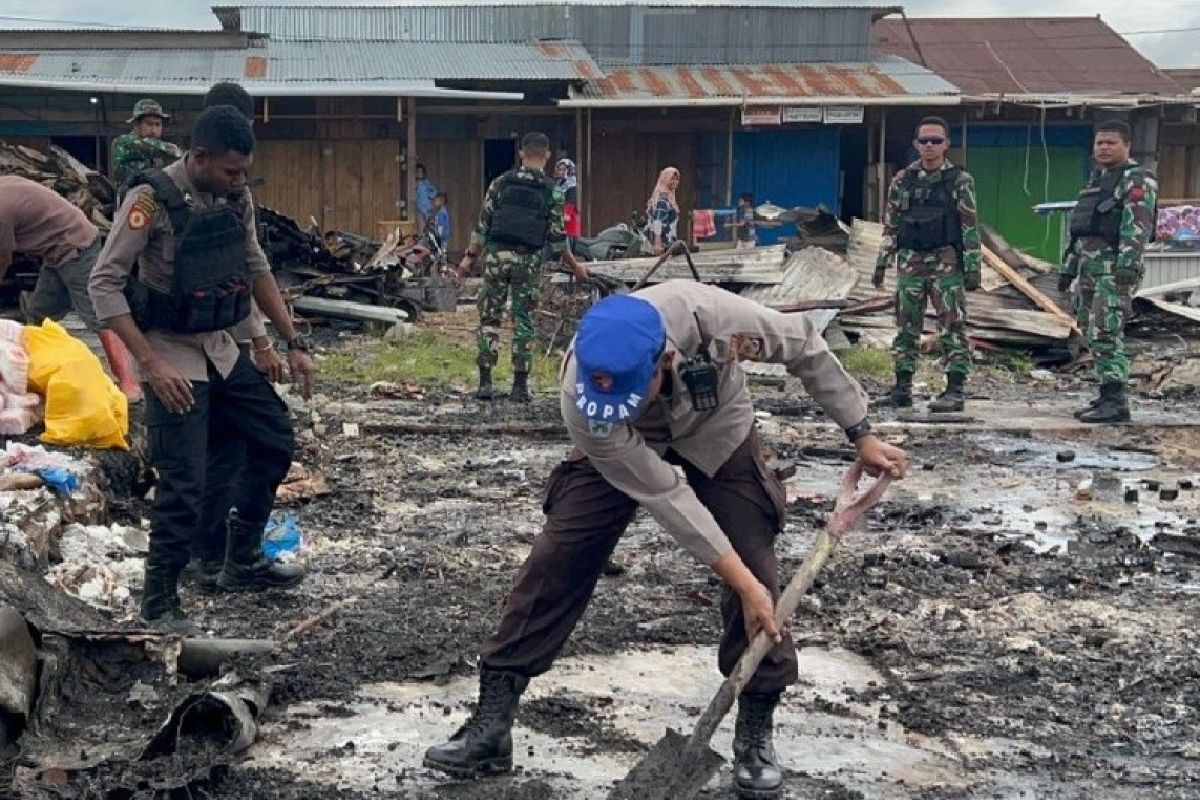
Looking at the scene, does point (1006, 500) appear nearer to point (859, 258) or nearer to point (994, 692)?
point (994, 692)

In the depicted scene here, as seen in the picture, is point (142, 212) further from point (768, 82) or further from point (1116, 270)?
point (768, 82)

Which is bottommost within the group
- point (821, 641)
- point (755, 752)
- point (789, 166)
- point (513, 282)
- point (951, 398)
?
point (951, 398)

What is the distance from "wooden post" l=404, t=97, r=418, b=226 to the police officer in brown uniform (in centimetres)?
1704

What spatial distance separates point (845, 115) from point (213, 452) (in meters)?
18.0

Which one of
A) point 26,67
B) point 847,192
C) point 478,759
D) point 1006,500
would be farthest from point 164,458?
point 847,192

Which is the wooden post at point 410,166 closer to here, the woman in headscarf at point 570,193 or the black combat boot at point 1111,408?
the woman in headscarf at point 570,193

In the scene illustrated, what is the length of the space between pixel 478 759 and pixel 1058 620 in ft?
8.38

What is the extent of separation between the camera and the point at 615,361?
3.42m

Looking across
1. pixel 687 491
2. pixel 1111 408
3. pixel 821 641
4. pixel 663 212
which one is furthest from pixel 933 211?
pixel 663 212

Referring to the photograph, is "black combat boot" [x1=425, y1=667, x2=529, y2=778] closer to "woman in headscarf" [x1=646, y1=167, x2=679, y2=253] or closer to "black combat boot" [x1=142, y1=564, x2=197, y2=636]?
"black combat boot" [x1=142, y1=564, x2=197, y2=636]

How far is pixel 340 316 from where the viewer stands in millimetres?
14758

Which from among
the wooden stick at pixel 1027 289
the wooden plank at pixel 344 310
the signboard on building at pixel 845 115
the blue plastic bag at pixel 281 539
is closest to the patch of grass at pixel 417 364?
the wooden plank at pixel 344 310

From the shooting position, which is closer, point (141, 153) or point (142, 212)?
point (142, 212)

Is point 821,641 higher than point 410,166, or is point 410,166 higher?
point 410,166
